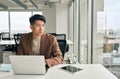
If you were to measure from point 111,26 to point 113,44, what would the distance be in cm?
27

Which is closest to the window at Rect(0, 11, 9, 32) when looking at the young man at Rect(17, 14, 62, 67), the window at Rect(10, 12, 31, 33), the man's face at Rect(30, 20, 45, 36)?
the window at Rect(10, 12, 31, 33)

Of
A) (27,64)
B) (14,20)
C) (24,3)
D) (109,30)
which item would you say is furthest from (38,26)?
(14,20)

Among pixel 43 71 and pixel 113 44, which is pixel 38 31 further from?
pixel 113 44

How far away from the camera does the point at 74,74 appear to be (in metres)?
1.70

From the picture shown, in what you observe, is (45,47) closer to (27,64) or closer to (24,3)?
(27,64)

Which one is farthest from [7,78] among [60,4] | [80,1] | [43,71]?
[60,4]

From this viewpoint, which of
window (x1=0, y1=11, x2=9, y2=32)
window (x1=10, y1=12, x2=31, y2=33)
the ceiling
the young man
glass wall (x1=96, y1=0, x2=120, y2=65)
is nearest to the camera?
the young man

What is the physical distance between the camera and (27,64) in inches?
66.7

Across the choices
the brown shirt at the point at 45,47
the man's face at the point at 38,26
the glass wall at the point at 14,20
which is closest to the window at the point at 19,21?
the glass wall at the point at 14,20

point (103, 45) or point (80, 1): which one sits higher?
point (80, 1)

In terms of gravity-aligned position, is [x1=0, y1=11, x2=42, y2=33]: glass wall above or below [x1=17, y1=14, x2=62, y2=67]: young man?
above

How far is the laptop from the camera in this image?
167 cm

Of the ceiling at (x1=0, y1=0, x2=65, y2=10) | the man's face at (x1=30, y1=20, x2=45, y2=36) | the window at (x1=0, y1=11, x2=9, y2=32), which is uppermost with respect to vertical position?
the ceiling at (x1=0, y1=0, x2=65, y2=10)

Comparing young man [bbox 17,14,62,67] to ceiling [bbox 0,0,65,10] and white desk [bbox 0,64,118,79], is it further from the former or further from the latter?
ceiling [bbox 0,0,65,10]
